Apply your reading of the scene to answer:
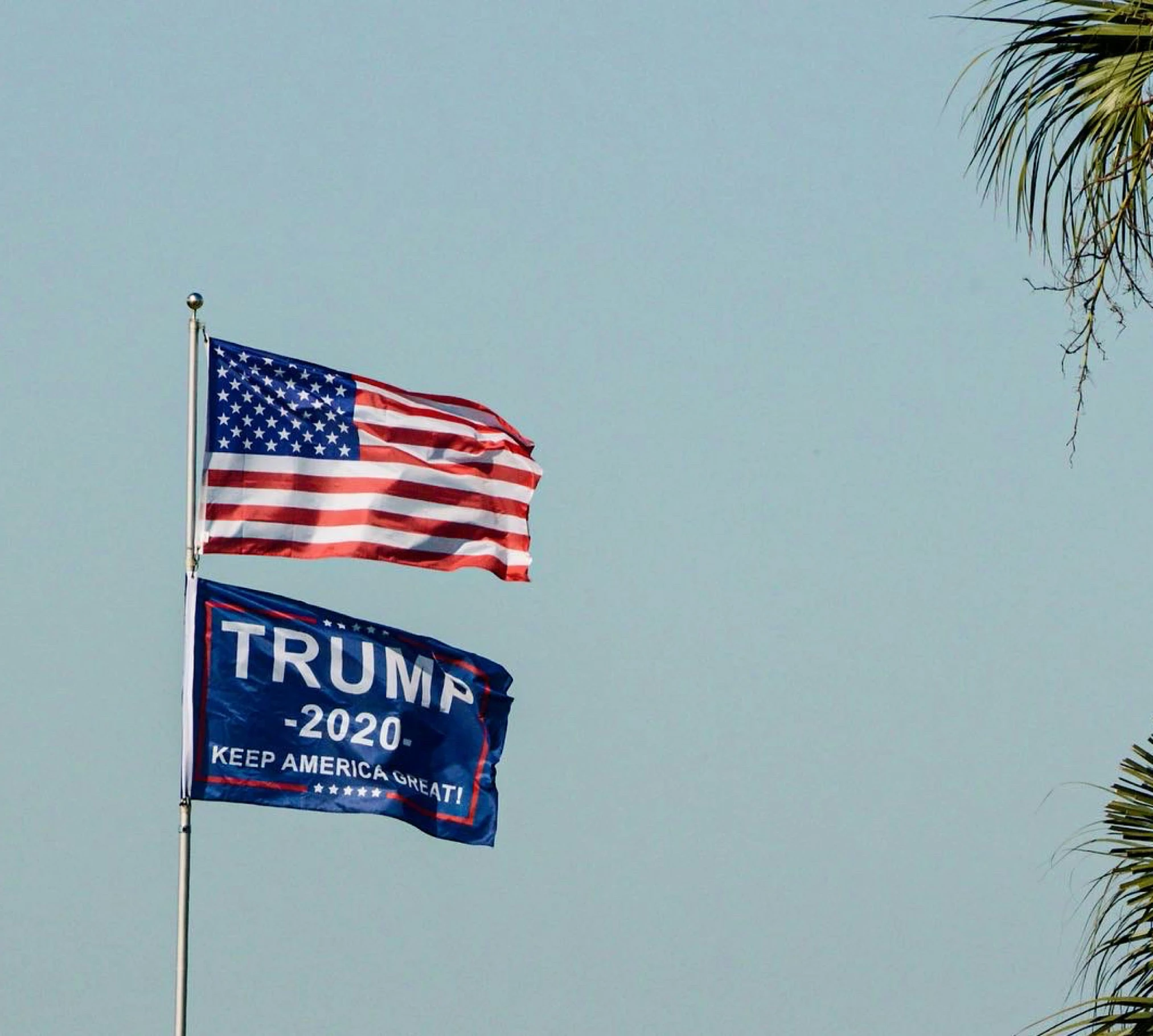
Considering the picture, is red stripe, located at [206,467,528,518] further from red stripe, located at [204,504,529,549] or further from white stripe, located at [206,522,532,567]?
white stripe, located at [206,522,532,567]

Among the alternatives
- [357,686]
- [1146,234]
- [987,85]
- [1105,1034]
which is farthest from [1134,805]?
[357,686]

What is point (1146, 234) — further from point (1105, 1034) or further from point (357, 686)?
point (357, 686)

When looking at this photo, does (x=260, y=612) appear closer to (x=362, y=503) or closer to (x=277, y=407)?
(x=362, y=503)

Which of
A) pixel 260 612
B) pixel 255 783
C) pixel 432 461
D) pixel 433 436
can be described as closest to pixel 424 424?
pixel 433 436

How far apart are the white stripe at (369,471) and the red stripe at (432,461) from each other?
0.03 meters

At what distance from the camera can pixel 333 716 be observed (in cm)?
1627

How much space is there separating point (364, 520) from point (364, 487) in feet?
0.82

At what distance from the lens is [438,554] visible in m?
17.2

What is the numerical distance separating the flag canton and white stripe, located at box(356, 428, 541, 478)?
136 millimetres

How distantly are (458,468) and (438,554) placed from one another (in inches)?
27.6

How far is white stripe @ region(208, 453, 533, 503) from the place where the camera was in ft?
54.2

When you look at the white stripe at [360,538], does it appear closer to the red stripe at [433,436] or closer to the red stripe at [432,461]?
the red stripe at [432,461]

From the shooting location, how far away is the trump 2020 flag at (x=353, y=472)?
1650cm


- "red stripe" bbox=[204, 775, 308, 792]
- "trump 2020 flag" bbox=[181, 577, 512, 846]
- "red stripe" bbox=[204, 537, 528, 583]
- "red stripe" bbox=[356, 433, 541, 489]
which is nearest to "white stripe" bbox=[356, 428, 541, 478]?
Answer: "red stripe" bbox=[356, 433, 541, 489]
